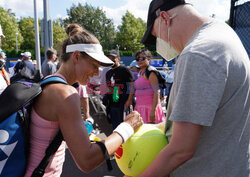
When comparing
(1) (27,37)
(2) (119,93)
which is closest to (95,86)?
(2) (119,93)

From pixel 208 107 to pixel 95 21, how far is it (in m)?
62.9

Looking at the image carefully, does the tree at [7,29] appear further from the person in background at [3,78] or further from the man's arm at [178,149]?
the man's arm at [178,149]

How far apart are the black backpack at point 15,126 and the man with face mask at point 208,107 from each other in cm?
85

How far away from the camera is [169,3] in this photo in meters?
1.32

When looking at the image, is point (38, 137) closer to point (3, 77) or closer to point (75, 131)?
point (75, 131)

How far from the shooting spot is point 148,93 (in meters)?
4.39

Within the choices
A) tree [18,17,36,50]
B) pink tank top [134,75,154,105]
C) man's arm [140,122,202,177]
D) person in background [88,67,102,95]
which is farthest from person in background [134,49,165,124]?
tree [18,17,36,50]

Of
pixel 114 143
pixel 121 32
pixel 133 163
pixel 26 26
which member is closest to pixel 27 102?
pixel 114 143

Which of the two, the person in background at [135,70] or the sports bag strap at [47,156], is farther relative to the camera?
the person in background at [135,70]

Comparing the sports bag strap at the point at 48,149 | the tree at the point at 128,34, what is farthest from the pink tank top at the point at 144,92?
the tree at the point at 128,34

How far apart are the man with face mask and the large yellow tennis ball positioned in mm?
245

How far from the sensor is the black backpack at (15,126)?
130 cm

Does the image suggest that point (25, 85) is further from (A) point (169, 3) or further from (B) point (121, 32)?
(B) point (121, 32)

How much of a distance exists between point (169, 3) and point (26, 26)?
2585 inches
